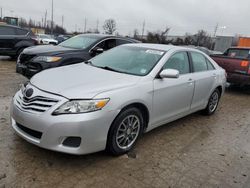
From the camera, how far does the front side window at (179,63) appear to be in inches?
152

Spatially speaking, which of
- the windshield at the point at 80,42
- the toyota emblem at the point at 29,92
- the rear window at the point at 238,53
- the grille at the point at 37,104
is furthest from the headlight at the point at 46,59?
the rear window at the point at 238,53

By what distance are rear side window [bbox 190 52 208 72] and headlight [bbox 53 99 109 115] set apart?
8.31ft

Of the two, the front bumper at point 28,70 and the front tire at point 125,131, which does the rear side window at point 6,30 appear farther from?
the front tire at point 125,131

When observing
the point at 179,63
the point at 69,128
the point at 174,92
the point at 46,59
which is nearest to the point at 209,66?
the point at 179,63

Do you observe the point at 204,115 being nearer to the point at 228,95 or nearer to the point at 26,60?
the point at 228,95

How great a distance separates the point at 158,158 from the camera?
3.26 meters

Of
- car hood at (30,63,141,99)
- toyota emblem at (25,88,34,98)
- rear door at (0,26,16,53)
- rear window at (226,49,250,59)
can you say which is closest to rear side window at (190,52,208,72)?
car hood at (30,63,141,99)

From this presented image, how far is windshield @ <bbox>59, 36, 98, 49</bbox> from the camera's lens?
6678 millimetres

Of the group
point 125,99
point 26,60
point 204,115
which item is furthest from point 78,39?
point 125,99

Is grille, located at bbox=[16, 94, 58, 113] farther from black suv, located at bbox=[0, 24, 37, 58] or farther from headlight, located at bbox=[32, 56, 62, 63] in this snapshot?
black suv, located at bbox=[0, 24, 37, 58]

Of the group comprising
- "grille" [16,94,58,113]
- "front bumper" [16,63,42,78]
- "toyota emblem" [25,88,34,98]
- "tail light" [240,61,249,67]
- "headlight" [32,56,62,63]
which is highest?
"tail light" [240,61,249,67]

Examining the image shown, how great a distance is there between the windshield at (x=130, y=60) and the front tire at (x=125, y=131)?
2.26ft

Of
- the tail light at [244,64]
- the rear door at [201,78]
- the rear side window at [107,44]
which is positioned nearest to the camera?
the rear door at [201,78]

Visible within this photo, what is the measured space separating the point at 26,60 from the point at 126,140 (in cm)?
405
